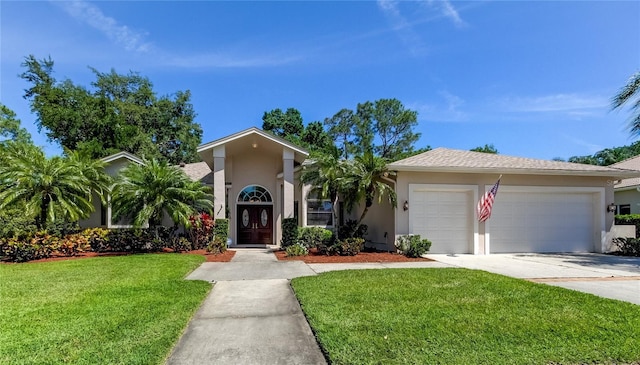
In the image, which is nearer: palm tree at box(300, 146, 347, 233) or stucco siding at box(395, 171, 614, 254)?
palm tree at box(300, 146, 347, 233)

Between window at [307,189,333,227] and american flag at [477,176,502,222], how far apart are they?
677cm

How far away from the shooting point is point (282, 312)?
5594 mm

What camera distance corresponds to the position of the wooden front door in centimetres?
1677

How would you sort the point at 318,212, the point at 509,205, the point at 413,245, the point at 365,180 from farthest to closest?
the point at 318,212
the point at 509,205
the point at 413,245
the point at 365,180

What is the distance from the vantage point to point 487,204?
12812 millimetres

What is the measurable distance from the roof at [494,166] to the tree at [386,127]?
24470 mm

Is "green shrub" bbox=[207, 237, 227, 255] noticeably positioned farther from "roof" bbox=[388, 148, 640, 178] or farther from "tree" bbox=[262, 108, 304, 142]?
"tree" bbox=[262, 108, 304, 142]

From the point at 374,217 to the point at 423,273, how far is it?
7.26 m

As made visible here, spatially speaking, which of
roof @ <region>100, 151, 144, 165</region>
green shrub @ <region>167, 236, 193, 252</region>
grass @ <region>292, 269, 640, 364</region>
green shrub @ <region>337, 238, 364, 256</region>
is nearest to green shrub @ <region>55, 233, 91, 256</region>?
green shrub @ <region>167, 236, 193, 252</region>

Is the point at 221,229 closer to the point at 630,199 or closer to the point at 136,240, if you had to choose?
→ the point at 136,240

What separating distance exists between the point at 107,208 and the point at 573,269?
1765 cm

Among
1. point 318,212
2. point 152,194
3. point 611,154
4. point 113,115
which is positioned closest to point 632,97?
point 318,212

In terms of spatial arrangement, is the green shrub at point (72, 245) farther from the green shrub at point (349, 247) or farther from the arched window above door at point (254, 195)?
the green shrub at point (349, 247)

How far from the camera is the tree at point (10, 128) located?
2844 centimetres
